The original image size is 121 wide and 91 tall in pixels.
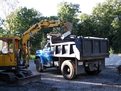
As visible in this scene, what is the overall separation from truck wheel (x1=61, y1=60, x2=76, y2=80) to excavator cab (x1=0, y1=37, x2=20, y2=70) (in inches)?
105

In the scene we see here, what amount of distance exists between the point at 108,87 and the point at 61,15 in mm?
32991

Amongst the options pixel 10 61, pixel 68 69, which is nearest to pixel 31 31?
pixel 10 61

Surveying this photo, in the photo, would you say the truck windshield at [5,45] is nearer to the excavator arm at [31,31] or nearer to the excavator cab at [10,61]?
the excavator cab at [10,61]

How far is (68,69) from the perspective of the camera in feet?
37.5

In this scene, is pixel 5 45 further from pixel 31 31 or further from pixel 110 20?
pixel 110 20

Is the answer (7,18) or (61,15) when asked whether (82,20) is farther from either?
(7,18)

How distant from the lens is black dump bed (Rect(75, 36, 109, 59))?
10617mm

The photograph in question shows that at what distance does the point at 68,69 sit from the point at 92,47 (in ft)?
5.66

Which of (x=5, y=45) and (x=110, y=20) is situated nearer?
(x=5, y=45)

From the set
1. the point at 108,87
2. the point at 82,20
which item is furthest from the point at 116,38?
the point at 108,87

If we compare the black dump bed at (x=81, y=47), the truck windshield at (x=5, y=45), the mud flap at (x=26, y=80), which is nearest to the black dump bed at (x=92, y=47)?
the black dump bed at (x=81, y=47)

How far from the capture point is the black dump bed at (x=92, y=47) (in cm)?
1062

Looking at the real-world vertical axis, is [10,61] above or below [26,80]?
above

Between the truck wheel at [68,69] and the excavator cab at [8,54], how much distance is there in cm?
267
